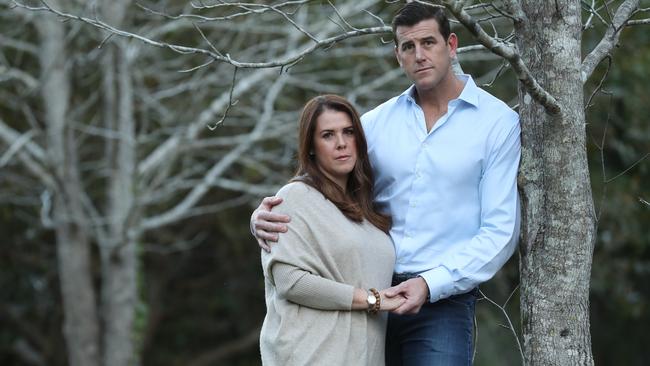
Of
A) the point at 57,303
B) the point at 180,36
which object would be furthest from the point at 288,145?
the point at 57,303

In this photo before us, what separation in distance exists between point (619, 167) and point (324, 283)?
9.16 m

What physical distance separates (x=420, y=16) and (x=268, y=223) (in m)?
0.85

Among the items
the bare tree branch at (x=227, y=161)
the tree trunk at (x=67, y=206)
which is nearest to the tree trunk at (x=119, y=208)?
the tree trunk at (x=67, y=206)

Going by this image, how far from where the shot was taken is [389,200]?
12.7 feet

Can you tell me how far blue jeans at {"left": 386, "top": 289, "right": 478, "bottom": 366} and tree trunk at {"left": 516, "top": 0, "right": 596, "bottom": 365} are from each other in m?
0.22

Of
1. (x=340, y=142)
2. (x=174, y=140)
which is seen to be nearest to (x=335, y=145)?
(x=340, y=142)

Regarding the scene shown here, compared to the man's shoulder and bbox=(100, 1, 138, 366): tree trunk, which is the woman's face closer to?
the man's shoulder

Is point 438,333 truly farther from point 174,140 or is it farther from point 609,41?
point 174,140

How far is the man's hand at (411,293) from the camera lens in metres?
3.60

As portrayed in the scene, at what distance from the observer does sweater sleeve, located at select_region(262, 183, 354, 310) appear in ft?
11.8

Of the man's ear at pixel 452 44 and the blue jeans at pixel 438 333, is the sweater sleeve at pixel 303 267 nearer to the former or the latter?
the blue jeans at pixel 438 333

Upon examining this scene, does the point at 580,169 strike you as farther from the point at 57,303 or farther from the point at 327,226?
the point at 57,303

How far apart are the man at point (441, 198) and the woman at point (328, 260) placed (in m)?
0.08

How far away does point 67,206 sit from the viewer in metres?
10.5
